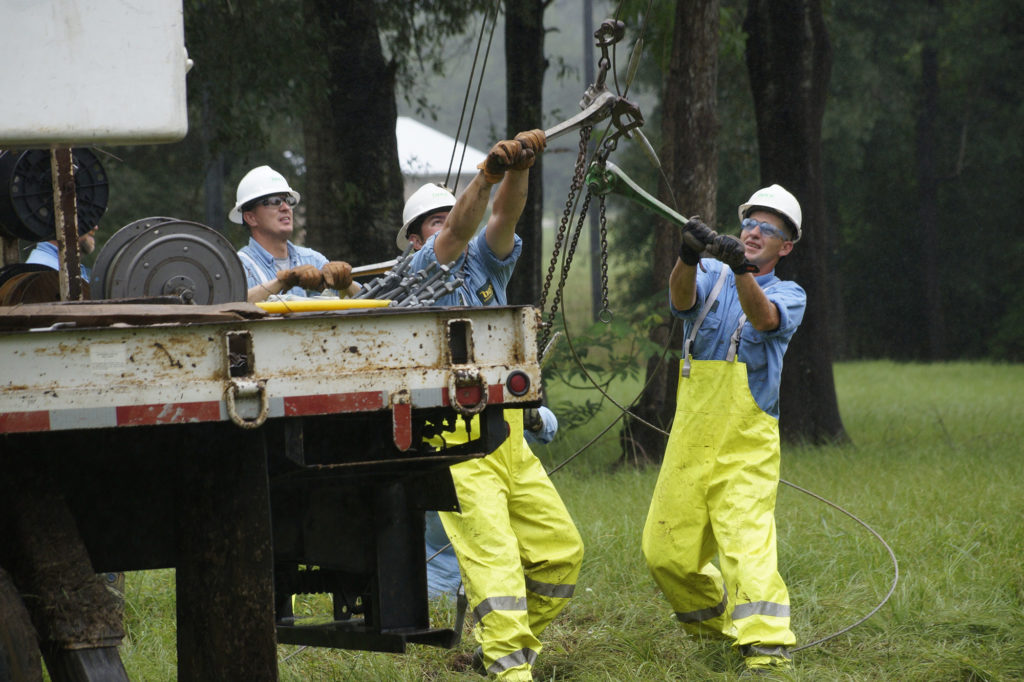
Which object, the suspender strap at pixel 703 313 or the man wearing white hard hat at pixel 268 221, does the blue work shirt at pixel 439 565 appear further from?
the suspender strap at pixel 703 313

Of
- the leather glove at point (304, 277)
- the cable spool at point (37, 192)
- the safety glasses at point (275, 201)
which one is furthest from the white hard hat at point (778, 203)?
the cable spool at point (37, 192)

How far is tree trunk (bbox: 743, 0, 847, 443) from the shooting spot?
1162 centimetres

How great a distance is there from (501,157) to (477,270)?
75cm

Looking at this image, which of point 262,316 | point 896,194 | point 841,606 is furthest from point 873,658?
point 896,194

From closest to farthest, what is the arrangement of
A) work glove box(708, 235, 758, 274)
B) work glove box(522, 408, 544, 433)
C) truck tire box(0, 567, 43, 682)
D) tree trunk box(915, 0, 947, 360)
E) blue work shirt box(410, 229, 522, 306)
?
truck tire box(0, 567, 43, 682), work glove box(708, 235, 758, 274), blue work shirt box(410, 229, 522, 306), work glove box(522, 408, 544, 433), tree trunk box(915, 0, 947, 360)

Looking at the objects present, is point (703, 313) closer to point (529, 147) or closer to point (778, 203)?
point (778, 203)

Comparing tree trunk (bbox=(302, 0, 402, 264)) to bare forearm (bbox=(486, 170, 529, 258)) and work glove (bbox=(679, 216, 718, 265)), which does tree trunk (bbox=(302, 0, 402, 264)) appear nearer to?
bare forearm (bbox=(486, 170, 529, 258))

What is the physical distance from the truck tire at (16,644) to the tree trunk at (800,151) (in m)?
9.23

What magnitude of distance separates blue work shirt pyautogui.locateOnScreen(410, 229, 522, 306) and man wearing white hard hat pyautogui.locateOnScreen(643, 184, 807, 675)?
662 millimetres

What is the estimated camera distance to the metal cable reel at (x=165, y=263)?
4.04m

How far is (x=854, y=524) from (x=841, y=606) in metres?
1.51

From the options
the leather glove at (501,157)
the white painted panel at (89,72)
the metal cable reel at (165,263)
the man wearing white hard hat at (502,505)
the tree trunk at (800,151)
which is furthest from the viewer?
the tree trunk at (800,151)

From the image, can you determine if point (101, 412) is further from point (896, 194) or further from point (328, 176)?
point (896, 194)

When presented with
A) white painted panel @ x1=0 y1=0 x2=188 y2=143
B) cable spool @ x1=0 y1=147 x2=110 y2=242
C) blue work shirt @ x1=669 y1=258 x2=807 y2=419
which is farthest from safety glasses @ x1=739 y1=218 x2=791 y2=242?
white painted panel @ x1=0 y1=0 x2=188 y2=143
